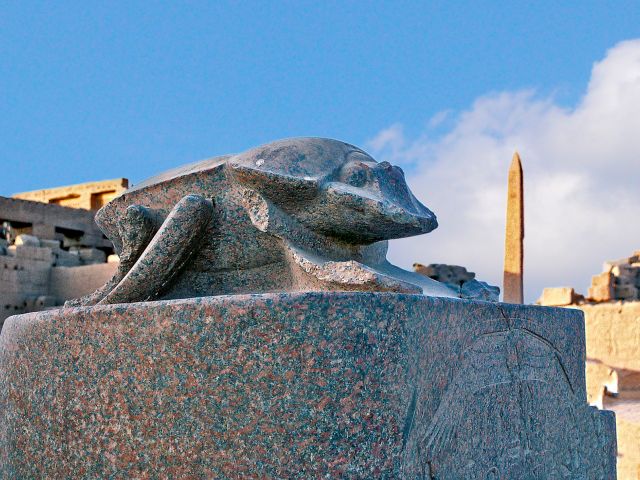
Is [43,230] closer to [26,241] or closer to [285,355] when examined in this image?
[26,241]

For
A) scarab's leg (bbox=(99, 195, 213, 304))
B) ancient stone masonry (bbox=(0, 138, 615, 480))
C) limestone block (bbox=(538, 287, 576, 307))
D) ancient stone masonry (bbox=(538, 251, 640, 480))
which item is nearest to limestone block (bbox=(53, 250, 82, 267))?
limestone block (bbox=(538, 287, 576, 307))

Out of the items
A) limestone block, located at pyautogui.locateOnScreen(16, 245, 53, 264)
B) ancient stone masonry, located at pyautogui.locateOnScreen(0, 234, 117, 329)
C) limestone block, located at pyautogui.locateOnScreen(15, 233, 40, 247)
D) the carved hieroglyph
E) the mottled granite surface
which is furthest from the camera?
limestone block, located at pyautogui.locateOnScreen(15, 233, 40, 247)

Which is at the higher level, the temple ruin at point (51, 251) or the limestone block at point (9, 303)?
the temple ruin at point (51, 251)

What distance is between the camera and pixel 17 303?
13.0 metres

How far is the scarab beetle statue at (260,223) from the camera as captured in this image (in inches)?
110

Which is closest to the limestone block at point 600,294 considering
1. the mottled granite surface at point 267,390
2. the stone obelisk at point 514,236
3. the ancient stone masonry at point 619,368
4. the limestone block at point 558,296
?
the limestone block at point 558,296

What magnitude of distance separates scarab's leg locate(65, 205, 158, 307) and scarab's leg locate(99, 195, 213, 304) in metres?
0.15

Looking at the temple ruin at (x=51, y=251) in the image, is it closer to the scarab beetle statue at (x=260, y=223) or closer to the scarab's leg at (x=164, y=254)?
the scarab beetle statue at (x=260, y=223)

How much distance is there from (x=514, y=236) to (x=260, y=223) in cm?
1537

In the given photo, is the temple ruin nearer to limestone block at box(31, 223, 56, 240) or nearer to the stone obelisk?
limestone block at box(31, 223, 56, 240)

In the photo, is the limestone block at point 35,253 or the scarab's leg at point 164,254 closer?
the scarab's leg at point 164,254

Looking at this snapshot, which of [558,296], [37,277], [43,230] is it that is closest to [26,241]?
[37,277]

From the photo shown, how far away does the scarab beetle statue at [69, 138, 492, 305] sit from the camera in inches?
110

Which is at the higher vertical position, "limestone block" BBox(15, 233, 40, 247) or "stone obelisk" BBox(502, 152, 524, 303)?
"stone obelisk" BBox(502, 152, 524, 303)
